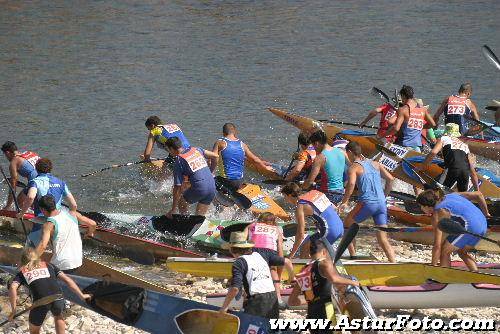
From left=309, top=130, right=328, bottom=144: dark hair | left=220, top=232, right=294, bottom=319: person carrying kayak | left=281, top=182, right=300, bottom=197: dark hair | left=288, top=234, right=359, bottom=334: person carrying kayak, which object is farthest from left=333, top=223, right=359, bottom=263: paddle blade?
left=309, top=130, right=328, bottom=144: dark hair

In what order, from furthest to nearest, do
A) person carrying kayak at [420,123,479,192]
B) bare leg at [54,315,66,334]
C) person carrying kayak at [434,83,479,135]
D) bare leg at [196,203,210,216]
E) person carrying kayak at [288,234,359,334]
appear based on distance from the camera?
1. person carrying kayak at [434,83,479,135]
2. person carrying kayak at [420,123,479,192]
3. bare leg at [196,203,210,216]
4. bare leg at [54,315,66,334]
5. person carrying kayak at [288,234,359,334]

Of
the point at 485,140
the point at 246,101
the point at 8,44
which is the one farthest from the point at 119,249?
the point at 8,44

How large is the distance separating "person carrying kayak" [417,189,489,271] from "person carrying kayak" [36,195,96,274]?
13.2 ft

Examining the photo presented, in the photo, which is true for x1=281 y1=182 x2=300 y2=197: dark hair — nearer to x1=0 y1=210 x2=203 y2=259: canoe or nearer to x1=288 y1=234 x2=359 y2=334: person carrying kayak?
x1=0 y1=210 x2=203 y2=259: canoe

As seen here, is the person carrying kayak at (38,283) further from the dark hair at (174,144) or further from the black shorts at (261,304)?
the dark hair at (174,144)

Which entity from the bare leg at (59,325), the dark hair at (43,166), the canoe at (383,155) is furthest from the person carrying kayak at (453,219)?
the dark hair at (43,166)

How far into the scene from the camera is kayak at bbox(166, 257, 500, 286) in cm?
1218

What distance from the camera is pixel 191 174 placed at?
14.8 m

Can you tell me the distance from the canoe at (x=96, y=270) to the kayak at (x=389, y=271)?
1.01 m

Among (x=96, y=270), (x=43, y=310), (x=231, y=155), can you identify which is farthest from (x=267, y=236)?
(x=231, y=155)

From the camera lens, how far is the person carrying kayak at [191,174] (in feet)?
48.1

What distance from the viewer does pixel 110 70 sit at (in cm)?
2844

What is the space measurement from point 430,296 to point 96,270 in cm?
410

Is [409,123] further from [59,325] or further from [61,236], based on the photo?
[59,325]
